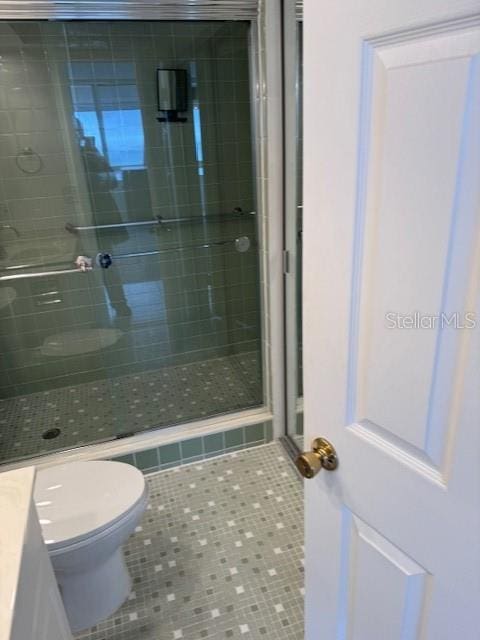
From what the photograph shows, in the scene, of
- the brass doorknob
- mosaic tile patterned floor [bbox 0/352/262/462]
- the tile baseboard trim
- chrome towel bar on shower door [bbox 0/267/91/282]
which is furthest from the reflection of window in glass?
the brass doorknob

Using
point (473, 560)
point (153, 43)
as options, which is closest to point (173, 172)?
point (153, 43)

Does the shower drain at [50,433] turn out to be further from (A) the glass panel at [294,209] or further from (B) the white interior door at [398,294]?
(B) the white interior door at [398,294]

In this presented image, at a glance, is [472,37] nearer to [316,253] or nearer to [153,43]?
[316,253]

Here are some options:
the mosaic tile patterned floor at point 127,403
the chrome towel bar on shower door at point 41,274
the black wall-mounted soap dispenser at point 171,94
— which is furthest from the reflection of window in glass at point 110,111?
the mosaic tile patterned floor at point 127,403

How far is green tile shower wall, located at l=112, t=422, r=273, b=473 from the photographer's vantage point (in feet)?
7.30

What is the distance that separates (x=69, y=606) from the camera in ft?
4.92

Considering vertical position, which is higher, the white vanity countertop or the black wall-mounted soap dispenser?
the black wall-mounted soap dispenser

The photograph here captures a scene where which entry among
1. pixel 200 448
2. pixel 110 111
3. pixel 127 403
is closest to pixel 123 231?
pixel 110 111

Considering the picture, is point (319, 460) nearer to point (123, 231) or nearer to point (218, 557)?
point (218, 557)

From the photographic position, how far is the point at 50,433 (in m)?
2.44

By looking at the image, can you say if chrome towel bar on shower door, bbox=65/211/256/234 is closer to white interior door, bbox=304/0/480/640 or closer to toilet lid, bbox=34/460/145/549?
toilet lid, bbox=34/460/145/549

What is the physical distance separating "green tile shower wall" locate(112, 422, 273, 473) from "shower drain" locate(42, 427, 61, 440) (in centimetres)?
46

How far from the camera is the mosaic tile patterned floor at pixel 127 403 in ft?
7.81

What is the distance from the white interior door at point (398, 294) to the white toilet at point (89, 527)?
82cm
